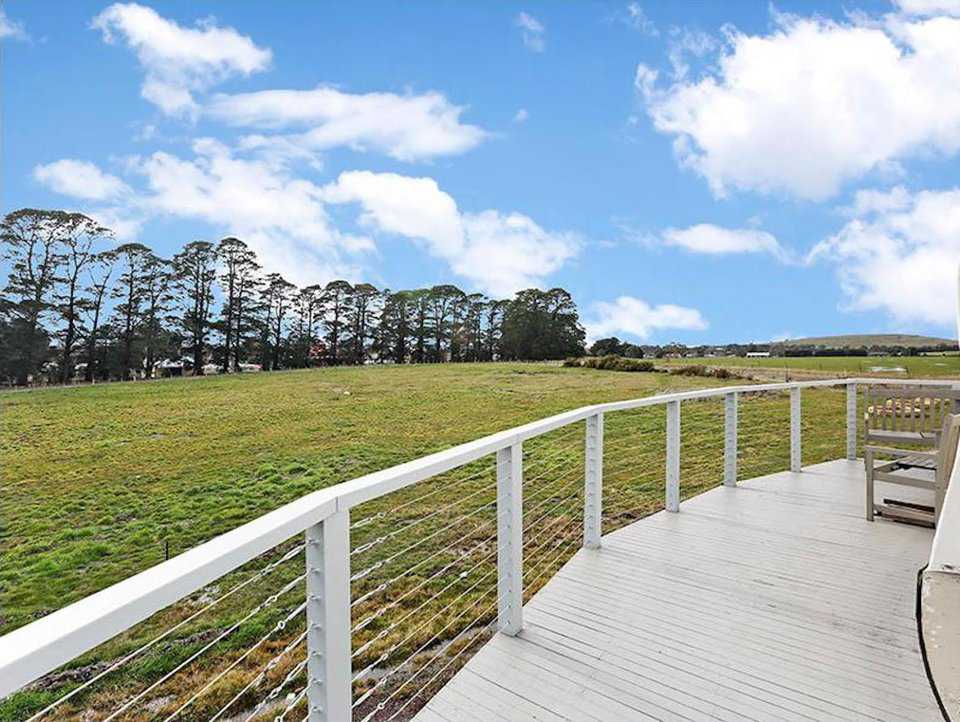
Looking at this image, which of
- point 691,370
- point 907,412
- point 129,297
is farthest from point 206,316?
point 907,412

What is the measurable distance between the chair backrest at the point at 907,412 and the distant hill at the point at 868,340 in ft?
27.6

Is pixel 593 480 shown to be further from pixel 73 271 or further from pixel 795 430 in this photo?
pixel 73 271

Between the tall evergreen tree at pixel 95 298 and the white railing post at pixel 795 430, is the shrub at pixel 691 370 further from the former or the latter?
the tall evergreen tree at pixel 95 298

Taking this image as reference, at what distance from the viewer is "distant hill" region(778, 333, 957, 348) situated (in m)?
10.9

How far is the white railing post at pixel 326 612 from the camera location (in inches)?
44.1

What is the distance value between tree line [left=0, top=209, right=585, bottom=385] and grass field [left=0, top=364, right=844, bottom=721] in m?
1.93

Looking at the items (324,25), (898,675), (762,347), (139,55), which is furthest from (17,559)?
(139,55)

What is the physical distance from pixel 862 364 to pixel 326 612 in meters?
13.5

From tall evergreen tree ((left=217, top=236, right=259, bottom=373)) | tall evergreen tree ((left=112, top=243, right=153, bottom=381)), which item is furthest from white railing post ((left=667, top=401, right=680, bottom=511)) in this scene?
tall evergreen tree ((left=217, top=236, right=259, bottom=373))

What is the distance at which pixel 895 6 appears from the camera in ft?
34.3

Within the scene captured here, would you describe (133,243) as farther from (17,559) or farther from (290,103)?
(17,559)

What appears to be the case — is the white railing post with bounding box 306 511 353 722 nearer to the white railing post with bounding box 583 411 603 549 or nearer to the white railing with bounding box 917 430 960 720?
the white railing with bounding box 917 430 960 720

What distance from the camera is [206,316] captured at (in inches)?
890

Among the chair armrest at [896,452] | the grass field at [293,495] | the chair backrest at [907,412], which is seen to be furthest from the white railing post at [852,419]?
the grass field at [293,495]
